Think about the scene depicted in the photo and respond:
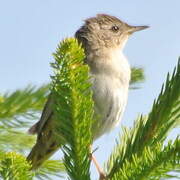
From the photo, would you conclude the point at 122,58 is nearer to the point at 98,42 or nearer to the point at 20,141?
the point at 98,42

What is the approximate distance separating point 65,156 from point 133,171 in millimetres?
343

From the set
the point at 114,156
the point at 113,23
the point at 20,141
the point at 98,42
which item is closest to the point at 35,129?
the point at 20,141

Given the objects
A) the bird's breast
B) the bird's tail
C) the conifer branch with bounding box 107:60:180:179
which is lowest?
the bird's tail

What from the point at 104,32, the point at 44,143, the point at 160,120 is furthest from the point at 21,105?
the point at 104,32

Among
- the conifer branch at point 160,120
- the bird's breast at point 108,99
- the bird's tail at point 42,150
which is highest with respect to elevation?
the conifer branch at point 160,120

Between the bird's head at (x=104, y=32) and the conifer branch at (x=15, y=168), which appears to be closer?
the conifer branch at (x=15, y=168)

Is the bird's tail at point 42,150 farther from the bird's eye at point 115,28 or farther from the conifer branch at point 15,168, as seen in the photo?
the conifer branch at point 15,168

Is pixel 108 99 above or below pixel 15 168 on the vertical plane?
below

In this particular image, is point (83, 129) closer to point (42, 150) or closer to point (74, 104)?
point (74, 104)

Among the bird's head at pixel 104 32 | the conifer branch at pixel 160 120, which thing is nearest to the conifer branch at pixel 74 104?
the conifer branch at pixel 160 120

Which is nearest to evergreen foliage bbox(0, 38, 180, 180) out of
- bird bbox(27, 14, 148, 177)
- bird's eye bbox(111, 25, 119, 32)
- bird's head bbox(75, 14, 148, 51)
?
bird bbox(27, 14, 148, 177)

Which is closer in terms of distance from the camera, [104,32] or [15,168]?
[15,168]

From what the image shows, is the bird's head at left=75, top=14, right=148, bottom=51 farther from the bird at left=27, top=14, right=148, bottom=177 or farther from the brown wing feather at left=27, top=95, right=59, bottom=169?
the brown wing feather at left=27, top=95, right=59, bottom=169

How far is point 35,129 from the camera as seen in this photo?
3975 mm
